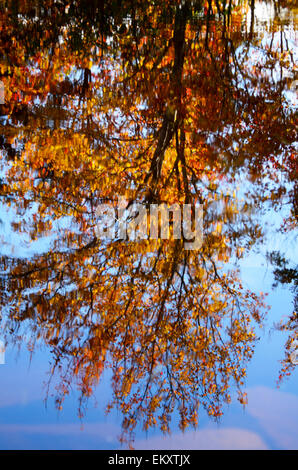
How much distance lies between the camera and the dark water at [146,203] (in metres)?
2.43

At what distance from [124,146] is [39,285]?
2.72 metres

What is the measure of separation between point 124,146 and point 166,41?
3.39m

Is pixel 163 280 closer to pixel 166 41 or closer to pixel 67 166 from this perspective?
pixel 67 166

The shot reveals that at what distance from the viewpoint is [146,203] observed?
13.6ft

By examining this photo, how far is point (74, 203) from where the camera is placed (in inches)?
164

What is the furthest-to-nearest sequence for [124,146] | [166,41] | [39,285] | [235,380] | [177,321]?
[166,41], [124,146], [39,285], [177,321], [235,380]

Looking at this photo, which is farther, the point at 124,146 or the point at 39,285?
the point at 124,146

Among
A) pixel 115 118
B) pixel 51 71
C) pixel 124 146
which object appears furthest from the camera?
pixel 51 71

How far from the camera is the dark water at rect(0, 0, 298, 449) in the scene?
2430mm

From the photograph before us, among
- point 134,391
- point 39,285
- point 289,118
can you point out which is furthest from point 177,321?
point 289,118

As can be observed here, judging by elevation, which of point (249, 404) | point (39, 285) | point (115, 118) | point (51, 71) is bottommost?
point (249, 404)

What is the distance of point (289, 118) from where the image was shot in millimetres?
6207

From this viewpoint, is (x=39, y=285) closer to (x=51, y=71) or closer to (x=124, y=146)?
(x=124, y=146)

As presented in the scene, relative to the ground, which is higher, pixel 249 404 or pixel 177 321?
pixel 177 321
